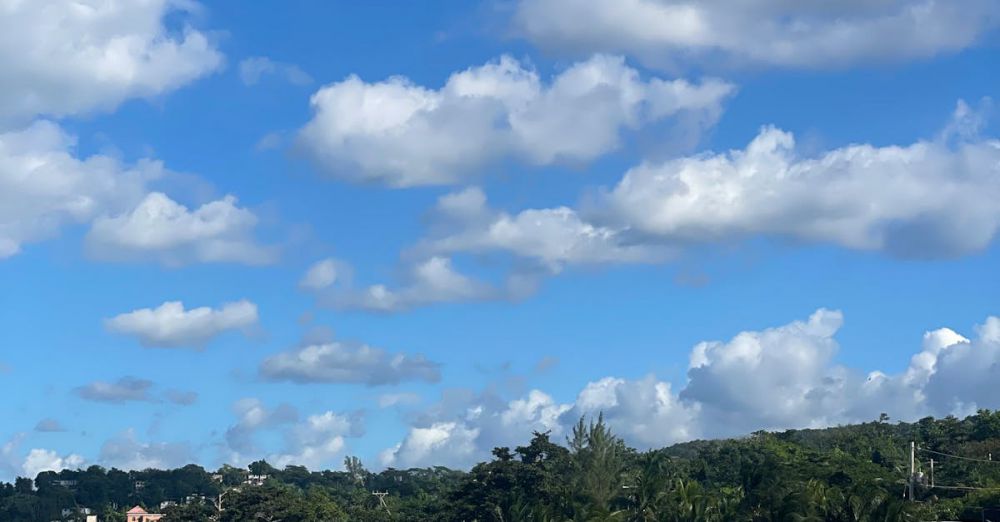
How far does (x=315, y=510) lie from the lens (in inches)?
4301

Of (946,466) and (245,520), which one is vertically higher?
(946,466)

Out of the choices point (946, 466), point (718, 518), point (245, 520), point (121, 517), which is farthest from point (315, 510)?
point (121, 517)

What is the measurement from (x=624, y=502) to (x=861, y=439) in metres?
70.9

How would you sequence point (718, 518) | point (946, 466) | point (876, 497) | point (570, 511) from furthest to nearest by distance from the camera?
1. point (946, 466)
2. point (570, 511)
3. point (718, 518)
4. point (876, 497)

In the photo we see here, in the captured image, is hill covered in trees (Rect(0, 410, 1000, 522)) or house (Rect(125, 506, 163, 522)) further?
house (Rect(125, 506, 163, 522))

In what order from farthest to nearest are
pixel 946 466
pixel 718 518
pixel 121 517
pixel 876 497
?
pixel 121 517
pixel 946 466
pixel 718 518
pixel 876 497

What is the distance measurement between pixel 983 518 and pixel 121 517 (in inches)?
4864

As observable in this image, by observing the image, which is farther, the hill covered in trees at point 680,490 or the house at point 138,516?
the house at point 138,516

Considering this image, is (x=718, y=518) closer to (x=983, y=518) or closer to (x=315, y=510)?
(x=983, y=518)

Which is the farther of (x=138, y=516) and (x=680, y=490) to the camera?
(x=138, y=516)

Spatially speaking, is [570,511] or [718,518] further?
[570,511]

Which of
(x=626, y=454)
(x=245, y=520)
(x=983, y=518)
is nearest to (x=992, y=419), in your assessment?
(x=626, y=454)

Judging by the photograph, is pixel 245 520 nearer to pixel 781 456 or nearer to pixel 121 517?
pixel 781 456

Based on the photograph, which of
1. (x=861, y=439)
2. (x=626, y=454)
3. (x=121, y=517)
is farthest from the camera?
(x=121, y=517)
